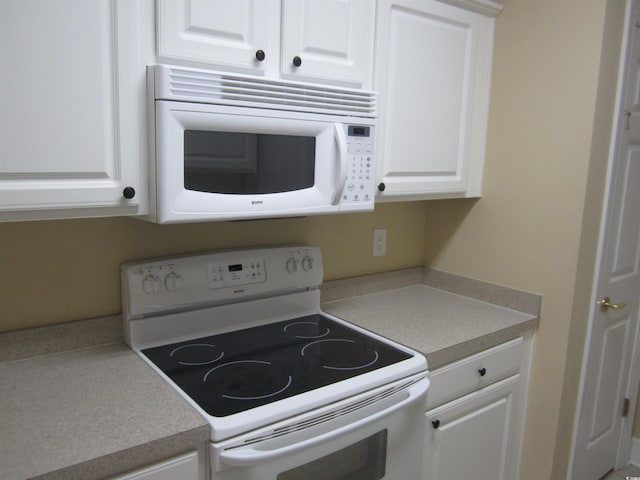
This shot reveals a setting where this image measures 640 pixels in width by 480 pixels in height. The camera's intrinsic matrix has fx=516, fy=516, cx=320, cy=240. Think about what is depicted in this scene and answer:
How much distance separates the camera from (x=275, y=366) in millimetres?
1470

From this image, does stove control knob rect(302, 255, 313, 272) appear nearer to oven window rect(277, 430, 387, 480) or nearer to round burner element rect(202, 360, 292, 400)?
round burner element rect(202, 360, 292, 400)

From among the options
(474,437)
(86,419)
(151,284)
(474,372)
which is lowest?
(474,437)

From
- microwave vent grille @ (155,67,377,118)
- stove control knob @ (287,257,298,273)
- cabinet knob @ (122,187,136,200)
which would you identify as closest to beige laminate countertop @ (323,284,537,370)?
stove control knob @ (287,257,298,273)

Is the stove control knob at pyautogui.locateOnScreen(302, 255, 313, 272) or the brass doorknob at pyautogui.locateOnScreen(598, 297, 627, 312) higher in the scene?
the stove control knob at pyautogui.locateOnScreen(302, 255, 313, 272)

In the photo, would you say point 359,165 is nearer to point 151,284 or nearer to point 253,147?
A: point 253,147

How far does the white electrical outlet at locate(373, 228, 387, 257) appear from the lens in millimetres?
2238

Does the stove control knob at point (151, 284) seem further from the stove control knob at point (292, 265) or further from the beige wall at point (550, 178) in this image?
the beige wall at point (550, 178)

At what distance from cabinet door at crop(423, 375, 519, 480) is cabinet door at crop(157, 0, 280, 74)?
4.02 feet

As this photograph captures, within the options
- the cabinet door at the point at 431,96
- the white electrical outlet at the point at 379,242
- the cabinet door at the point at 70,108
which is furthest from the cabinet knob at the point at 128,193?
the white electrical outlet at the point at 379,242

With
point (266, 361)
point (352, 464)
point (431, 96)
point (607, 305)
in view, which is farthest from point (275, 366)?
point (607, 305)

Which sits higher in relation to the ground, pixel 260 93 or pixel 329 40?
pixel 329 40

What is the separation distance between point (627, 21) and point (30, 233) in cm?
205

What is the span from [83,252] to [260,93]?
71cm

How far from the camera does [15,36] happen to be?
1.08 meters
